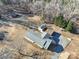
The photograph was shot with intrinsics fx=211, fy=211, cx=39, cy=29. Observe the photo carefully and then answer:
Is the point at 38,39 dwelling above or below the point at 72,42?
above

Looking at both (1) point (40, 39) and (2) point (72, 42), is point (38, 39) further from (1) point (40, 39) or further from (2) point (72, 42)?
(2) point (72, 42)

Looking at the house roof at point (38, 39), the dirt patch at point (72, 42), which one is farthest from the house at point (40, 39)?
the dirt patch at point (72, 42)

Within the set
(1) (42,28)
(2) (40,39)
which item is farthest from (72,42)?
(1) (42,28)

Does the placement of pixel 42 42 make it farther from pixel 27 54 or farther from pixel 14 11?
pixel 14 11

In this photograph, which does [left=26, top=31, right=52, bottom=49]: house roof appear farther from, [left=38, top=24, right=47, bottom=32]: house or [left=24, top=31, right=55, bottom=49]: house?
[left=38, top=24, right=47, bottom=32]: house

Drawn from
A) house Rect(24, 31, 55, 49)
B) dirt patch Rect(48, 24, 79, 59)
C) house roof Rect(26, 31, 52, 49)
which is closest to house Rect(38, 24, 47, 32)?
dirt patch Rect(48, 24, 79, 59)

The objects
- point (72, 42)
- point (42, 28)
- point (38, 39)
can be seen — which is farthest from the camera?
point (42, 28)

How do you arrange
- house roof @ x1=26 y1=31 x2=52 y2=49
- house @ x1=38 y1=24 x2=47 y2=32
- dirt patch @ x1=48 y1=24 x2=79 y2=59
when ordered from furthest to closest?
house @ x1=38 y1=24 x2=47 y2=32 → house roof @ x1=26 y1=31 x2=52 y2=49 → dirt patch @ x1=48 y1=24 x2=79 y2=59
